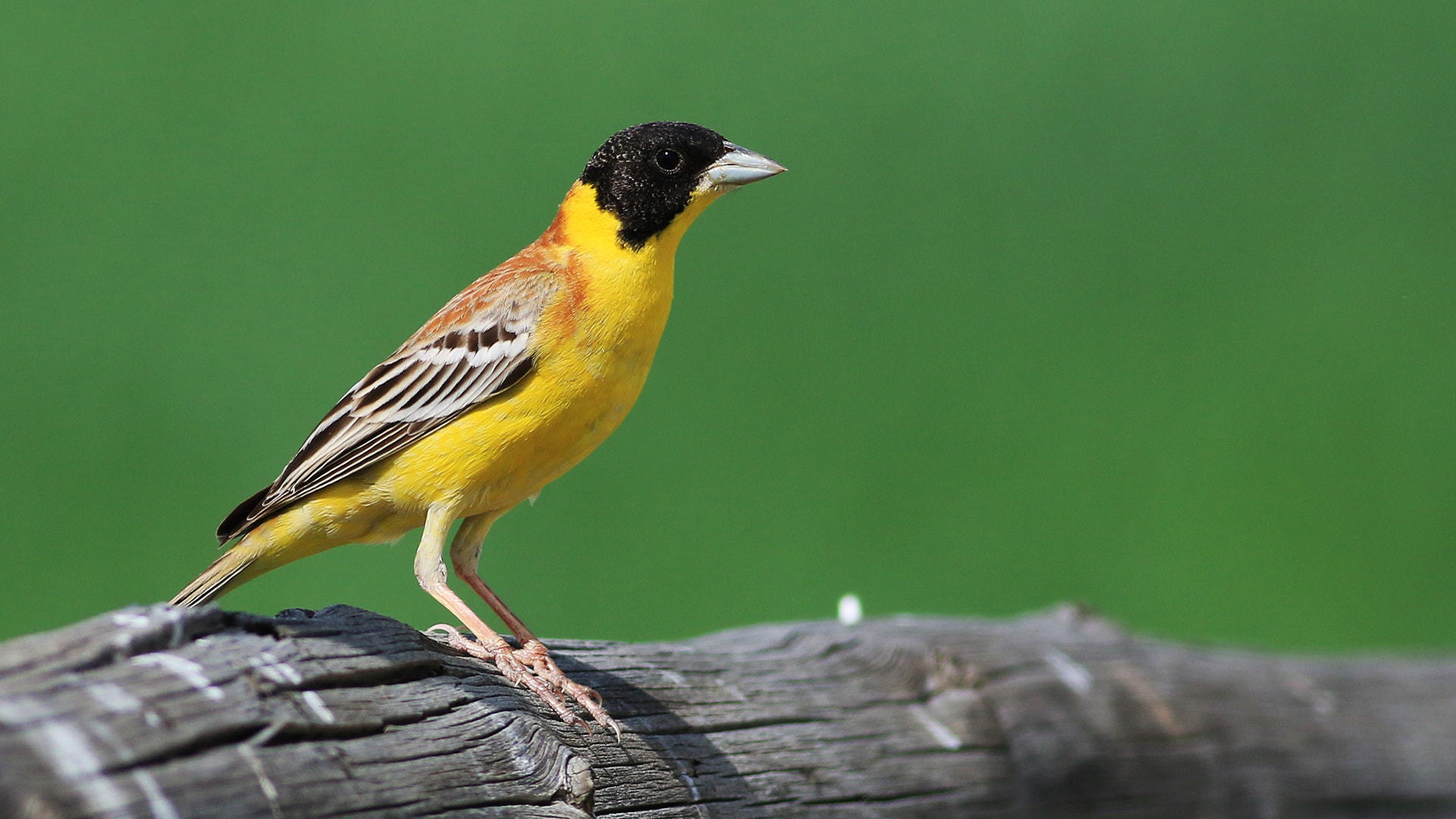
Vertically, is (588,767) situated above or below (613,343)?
below

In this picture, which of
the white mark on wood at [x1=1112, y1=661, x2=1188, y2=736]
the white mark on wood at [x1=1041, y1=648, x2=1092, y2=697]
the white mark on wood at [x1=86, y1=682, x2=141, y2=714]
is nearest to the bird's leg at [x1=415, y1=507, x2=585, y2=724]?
the white mark on wood at [x1=86, y1=682, x2=141, y2=714]

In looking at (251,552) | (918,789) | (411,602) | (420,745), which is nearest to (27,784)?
(420,745)

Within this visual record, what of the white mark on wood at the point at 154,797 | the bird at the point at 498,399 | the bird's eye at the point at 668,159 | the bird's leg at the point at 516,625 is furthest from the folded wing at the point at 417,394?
the white mark on wood at the point at 154,797

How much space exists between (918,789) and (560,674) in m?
1.15

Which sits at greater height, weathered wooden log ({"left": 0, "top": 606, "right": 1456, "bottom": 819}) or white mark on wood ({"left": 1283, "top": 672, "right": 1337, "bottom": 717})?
weathered wooden log ({"left": 0, "top": 606, "right": 1456, "bottom": 819})

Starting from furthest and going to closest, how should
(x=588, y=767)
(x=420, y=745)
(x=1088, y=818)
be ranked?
(x=1088, y=818)
(x=588, y=767)
(x=420, y=745)

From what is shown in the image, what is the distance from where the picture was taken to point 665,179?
11.7 feet

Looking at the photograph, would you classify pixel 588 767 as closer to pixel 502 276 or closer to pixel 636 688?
pixel 636 688

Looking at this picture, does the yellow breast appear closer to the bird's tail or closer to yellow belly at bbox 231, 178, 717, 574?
yellow belly at bbox 231, 178, 717, 574

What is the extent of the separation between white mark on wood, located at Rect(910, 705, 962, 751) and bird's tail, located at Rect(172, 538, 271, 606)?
6.17 ft

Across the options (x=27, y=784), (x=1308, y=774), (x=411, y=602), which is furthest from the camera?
(x=411, y=602)

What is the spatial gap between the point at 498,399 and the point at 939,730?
157cm

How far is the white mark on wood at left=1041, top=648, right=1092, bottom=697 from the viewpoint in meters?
3.97

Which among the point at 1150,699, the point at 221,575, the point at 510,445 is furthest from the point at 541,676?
the point at 1150,699
